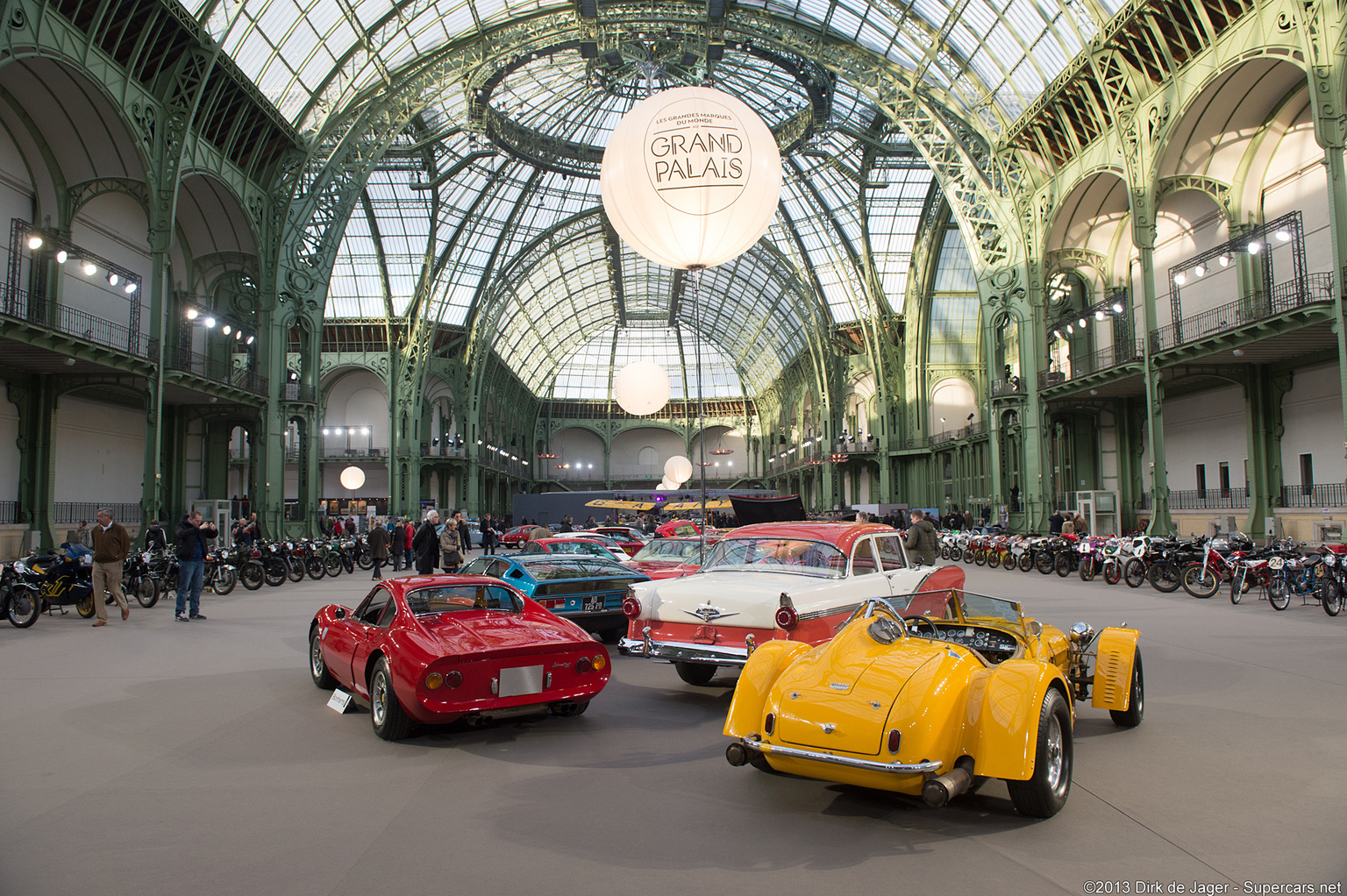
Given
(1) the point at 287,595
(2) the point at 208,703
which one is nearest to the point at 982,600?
(2) the point at 208,703

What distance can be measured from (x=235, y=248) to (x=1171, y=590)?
28.7 m

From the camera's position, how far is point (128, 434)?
26.1m

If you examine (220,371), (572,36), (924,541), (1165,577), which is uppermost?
(572,36)

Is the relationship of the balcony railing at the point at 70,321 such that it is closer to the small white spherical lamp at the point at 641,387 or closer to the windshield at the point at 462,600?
the small white spherical lamp at the point at 641,387

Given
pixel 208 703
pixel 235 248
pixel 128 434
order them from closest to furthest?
pixel 208 703 < pixel 128 434 < pixel 235 248

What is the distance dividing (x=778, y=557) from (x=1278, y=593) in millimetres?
10826

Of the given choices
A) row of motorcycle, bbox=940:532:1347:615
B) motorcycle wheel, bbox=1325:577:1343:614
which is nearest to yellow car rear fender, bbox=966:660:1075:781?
motorcycle wheel, bbox=1325:577:1343:614

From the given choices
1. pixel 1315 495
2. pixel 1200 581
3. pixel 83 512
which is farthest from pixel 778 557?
pixel 83 512

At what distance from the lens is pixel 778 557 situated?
8.97m

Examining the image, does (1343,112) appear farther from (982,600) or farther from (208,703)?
(208,703)

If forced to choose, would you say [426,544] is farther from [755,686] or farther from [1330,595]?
[1330,595]

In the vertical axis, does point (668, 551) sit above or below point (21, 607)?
above

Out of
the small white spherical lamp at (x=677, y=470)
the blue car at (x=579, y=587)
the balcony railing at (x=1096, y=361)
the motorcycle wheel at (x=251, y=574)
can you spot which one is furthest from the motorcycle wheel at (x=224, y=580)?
the small white spherical lamp at (x=677, y=470)

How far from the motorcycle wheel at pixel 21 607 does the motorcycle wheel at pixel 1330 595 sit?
2064 centimetres
